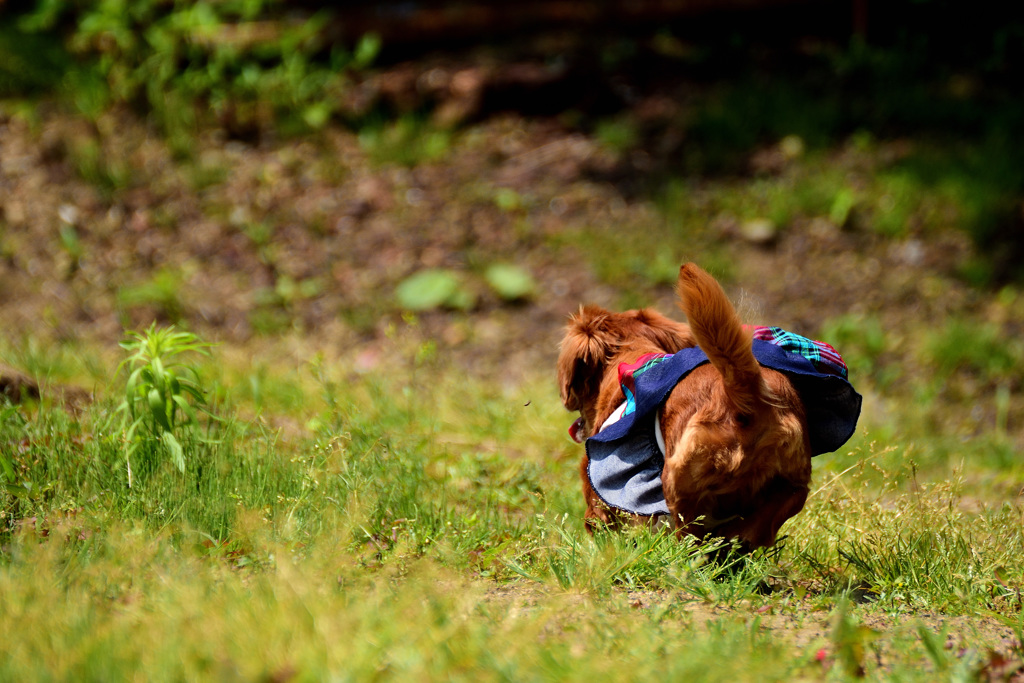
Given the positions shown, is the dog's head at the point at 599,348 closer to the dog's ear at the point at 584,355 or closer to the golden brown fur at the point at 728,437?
the dog's ear at the point at 584,355

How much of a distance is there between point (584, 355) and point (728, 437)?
28.8 inches

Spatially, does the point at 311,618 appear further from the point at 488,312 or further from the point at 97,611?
the point at 488,312

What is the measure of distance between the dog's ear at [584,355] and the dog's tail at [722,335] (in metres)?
0.66

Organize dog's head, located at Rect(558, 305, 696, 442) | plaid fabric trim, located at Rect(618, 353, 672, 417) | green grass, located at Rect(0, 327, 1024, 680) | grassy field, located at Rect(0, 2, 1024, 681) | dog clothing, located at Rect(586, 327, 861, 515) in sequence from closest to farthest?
1. green grass, located at Rect(0, 327, 1024, 680)
2. grassy field, located at Rect(0, 2, 1024, 681)
3. dog clothing, located at Rect(586, 327, 861, 515)
4. plaid fabric trim, located at Rect(618, 353, 672, 417)
5. dog's head, located at Rect(558, 305, 696, 442)

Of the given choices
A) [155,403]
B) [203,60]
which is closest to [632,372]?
[155,403]

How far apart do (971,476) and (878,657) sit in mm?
2616

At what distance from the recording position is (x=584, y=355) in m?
2.95

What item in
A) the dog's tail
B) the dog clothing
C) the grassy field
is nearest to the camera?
the grassy field

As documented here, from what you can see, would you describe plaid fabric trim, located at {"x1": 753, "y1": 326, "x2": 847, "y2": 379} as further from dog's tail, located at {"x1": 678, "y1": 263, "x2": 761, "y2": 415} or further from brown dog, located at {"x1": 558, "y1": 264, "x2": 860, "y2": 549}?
dog's tail, located at {"x1": 678, "y1": 263, "x2": 761, "y2": 415}

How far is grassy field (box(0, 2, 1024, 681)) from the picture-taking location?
192cm

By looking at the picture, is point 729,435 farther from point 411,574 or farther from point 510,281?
point 510,281

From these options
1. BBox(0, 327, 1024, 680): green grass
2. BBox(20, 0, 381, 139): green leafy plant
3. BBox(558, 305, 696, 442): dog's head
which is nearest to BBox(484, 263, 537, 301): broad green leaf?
BBox(20, 0, 381, 139): green leafy plant

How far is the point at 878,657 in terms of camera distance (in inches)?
78.4

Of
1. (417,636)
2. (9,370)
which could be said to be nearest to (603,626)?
(417,636)
